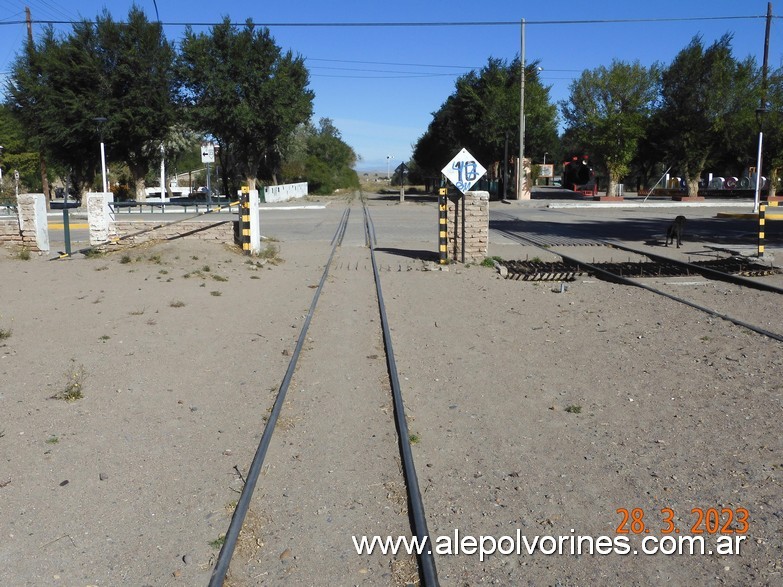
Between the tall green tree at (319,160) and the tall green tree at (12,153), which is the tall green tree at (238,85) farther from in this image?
the tall green tree at (12,153)

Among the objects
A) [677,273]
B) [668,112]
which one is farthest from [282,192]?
[677,273]

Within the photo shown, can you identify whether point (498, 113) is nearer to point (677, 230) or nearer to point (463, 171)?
point (677, 230)

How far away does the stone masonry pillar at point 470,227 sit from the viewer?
16.9 metres

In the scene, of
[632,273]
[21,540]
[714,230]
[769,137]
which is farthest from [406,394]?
[769,137]

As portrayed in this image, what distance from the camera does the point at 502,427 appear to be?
6.37 meters

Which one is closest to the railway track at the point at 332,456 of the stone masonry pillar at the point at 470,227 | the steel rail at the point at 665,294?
the steel rail at the point at 665,294

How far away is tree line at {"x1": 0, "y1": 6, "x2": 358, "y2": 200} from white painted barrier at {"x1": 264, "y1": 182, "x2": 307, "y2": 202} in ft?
8.44

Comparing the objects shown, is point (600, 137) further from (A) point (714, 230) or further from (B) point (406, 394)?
(B) point (406, 394)

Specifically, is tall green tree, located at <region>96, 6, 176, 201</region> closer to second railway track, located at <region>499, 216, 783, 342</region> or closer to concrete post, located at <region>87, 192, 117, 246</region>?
concrete post, located at <region>87, 192, 117, 246</region>

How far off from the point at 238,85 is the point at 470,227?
33.2 meters

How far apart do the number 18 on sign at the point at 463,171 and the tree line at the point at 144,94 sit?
27.7 m

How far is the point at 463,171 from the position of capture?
54.6 ft

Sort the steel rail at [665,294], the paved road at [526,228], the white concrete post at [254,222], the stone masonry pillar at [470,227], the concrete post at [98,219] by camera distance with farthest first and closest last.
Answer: the paved road at [526,228]
the white concrete post at [254,222]
the concrete post at [98,219]
the stone masonry pillar at [470,227]
the steel rail at [665,294]

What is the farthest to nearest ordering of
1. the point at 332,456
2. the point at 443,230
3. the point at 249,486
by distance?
the point at 443,230, the point at 332,456, the point at 249,486
